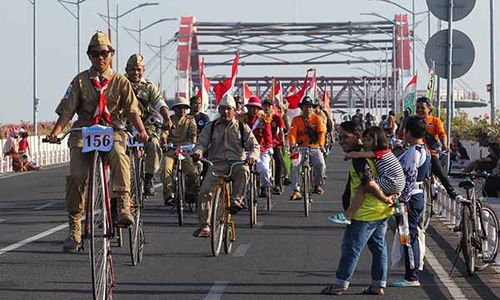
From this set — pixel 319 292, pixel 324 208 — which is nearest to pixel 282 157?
pixel 324 208

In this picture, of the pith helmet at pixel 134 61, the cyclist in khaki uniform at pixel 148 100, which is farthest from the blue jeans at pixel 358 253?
the pith helmet at pixel 134 61

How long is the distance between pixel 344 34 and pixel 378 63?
114 feet

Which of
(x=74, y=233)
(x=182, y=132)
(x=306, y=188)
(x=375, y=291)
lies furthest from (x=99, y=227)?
(x=306, y=188)

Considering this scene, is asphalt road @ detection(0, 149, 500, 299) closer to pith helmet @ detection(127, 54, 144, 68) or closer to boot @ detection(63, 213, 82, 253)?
boot @ detection(63, 213, 82, 253)

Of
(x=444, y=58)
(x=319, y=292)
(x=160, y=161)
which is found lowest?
(x=319, y=292)

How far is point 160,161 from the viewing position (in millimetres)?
20250

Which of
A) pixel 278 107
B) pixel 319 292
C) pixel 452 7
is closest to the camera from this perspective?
pixel 319 292

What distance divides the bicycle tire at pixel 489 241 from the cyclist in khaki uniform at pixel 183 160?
710 cm

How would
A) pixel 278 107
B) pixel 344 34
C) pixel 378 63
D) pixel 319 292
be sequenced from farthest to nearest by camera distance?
pixel 344 34
pixel 378 63
pixel 278 107
pixel 319 292

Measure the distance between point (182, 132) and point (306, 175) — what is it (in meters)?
2.11

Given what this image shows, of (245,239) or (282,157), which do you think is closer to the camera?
(245,239)

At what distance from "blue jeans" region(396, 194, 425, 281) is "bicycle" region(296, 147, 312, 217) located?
24.3 feet

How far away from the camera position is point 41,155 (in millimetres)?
51875

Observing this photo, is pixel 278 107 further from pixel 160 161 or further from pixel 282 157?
pixel 160 161
